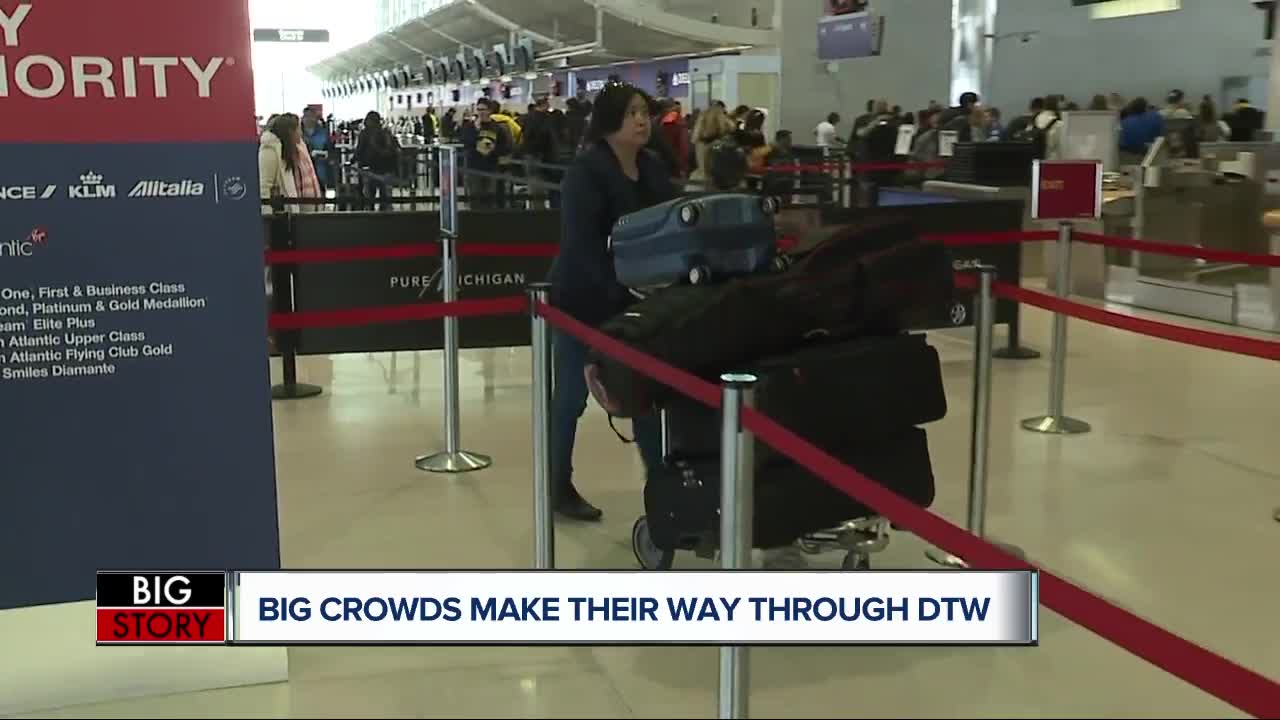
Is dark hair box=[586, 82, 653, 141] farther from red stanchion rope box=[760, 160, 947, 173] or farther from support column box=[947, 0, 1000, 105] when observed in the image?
support column box=[947, 0, 1000, 105]

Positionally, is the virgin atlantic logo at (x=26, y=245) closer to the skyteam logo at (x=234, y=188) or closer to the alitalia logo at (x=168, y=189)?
the alitalia logo at (x=168, y=189)

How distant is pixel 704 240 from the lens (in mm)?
3574

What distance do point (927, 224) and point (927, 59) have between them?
55.0 ft

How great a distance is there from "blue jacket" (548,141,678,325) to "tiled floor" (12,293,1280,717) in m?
0.83

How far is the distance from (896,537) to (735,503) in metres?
1.89

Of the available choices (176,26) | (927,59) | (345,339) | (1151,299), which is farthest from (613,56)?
(176,26)

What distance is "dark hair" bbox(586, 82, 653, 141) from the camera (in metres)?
4.30

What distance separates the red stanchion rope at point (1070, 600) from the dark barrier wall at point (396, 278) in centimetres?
396

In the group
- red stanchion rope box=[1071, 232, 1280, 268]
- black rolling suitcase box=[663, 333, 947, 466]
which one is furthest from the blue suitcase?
red stanchion rope box=[1071, 232, 1280, 268]

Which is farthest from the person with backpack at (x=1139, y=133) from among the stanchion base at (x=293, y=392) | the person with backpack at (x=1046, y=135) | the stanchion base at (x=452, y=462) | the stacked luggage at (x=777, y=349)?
the stacked luggage at (x=777, y=349)

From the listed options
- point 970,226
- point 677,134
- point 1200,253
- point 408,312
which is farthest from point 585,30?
point 408,312

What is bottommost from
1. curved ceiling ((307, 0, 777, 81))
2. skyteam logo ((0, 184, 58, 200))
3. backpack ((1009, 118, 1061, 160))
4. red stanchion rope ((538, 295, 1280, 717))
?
red stanchion rope ((538, 295, 1280, 717))

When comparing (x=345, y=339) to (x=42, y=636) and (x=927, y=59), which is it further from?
(x=927, y=59)

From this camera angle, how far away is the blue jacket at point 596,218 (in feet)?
14.2
